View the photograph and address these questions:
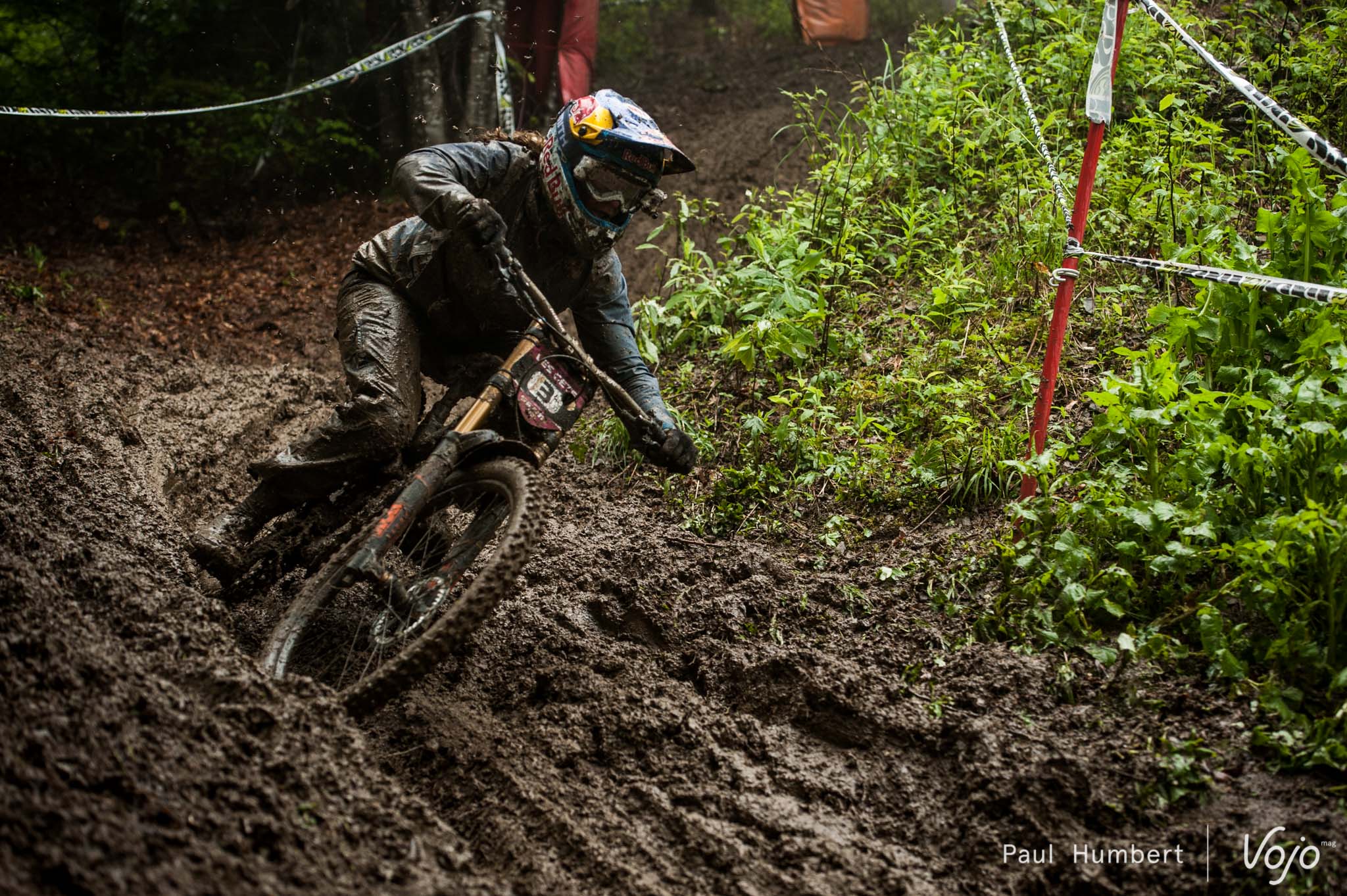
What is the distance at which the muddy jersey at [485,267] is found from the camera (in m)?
3.71

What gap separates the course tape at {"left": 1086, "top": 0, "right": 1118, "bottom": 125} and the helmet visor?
1.69 metres

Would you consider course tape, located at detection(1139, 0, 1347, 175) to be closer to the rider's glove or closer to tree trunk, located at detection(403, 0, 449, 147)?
the rider's glove

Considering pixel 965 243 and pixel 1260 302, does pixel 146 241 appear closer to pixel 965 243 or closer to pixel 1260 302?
pixel 965 243

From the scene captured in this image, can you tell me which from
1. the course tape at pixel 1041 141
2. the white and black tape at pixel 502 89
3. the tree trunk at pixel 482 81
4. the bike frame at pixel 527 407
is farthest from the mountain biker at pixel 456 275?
the tree trunk at pixel 482 81

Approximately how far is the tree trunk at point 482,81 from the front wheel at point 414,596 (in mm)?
5869

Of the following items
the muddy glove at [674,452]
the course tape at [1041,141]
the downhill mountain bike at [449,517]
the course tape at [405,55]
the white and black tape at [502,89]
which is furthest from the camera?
the white and black tape at [502,89]

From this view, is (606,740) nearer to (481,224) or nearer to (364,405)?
(364,405)

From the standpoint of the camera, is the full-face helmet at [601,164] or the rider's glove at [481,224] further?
the full-face helmet at [601,164]

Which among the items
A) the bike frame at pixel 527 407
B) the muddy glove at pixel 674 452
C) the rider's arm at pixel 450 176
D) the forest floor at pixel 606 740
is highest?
the rider's arm at pixel 450 176

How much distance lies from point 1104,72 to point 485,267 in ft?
8.10

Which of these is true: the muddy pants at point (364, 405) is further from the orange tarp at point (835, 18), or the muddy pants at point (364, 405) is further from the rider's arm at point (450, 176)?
the orange tarp at point (835, 18)

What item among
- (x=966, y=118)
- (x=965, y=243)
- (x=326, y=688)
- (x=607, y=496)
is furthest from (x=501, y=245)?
(x=966, y=118)

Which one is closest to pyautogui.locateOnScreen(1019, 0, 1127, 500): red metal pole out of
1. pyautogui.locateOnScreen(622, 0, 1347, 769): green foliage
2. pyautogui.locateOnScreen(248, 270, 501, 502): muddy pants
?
pyautogui.locateOnScreen(622, 0, 1347, 769): green foliage

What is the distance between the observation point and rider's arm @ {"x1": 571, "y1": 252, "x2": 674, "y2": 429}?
4133mm
